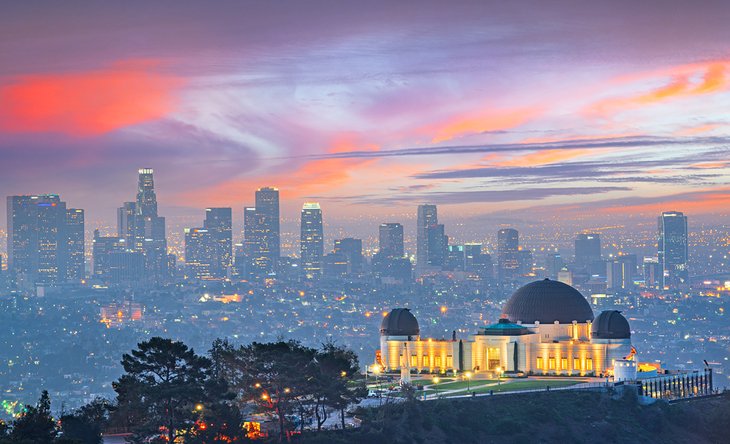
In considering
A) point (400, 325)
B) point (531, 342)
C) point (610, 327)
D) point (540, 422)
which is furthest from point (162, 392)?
point (400, 325)

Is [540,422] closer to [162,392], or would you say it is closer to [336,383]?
[336,383]

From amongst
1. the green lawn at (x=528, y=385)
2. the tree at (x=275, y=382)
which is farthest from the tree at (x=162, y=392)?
the green lawn at (x=528, y=385)

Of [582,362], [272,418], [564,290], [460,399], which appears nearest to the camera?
[272,418]

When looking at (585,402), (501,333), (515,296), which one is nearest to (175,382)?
(585,402)

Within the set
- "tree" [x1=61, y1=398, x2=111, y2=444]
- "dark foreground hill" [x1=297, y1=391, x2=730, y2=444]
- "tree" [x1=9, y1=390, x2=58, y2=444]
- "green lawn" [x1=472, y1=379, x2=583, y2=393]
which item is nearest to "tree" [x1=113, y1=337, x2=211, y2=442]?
"tree" [x1=61, y1=398, x2=111, y2=444]

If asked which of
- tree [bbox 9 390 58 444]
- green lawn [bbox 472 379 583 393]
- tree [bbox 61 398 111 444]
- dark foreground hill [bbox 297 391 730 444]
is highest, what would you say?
tree [bbox 9 390 58 444]

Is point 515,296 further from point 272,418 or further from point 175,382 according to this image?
point 175,382

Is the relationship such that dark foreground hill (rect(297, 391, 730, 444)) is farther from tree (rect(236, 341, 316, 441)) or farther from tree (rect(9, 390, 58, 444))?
tree (rect(9, 390, 58, 444))

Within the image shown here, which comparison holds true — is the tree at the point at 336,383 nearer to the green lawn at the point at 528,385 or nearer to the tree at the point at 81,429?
the tree at the point at 81,429
